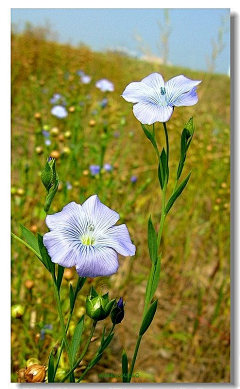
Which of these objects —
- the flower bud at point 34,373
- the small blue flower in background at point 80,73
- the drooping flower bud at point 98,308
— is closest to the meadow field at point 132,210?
the small blue flower in background at point 80,73

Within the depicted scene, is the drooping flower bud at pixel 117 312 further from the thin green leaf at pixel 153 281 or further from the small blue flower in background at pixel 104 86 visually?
the small blue flower in background at pixel 104 86

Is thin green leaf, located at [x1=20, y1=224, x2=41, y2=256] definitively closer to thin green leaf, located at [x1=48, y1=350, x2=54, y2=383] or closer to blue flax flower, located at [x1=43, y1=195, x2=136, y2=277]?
blue flax flower, located at [x1=43, y1=195, x2=136, y2=277]

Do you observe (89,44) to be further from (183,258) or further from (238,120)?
(183,258)

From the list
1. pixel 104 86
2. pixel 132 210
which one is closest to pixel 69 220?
pixel 132 210

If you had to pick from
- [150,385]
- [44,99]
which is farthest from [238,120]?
[44,99]

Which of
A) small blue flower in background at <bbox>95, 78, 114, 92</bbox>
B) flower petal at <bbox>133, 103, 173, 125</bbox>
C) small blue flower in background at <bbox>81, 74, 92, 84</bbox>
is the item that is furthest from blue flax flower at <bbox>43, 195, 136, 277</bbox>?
small blue flower in background at <bbox>81, 74, 92, 84</bbox>

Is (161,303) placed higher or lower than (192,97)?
lower
